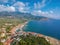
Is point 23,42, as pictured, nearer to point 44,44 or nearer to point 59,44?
point 44,44

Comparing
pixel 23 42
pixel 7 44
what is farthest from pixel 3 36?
pixel 23 42

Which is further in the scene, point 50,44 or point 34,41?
point 50,44

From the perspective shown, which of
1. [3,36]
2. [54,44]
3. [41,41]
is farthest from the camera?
[3,36]

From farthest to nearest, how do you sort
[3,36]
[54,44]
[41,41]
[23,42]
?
1. [3,36]
2. [54,44]
3. [41,41]
4. [23,42]

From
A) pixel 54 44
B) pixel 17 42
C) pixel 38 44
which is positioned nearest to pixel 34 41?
pixel 38 44

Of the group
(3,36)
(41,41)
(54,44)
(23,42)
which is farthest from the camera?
(3,36)

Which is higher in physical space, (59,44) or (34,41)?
(34,41)

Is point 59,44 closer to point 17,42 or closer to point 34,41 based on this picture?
Result: point 34,41

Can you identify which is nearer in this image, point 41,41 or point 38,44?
point 38,44

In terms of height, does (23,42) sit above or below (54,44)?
above
